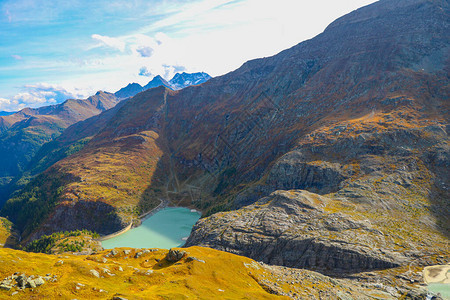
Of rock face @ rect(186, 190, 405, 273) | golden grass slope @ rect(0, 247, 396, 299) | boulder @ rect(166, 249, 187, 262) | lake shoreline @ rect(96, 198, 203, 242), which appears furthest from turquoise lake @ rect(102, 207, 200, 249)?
golden grass slope @ rect(0, 247, 396, 299)

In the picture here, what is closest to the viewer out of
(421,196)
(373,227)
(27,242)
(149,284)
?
(149,284)

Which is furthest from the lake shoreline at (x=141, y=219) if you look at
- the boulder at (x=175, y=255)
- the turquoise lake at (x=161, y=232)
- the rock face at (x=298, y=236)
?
the boulder at (x=175, y=255)

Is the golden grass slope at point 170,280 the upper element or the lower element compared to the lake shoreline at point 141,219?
upper

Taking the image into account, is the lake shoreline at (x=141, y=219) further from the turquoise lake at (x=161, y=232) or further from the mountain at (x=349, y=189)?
the mountain at (x=349, y=189)

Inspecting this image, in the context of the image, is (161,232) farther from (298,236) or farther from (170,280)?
(170,280)

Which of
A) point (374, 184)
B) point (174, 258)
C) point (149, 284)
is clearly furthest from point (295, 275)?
point (374, 184)

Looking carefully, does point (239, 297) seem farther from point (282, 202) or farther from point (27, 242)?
point (27, 242)

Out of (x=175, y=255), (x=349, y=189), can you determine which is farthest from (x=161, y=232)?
(x=349, y=189)
